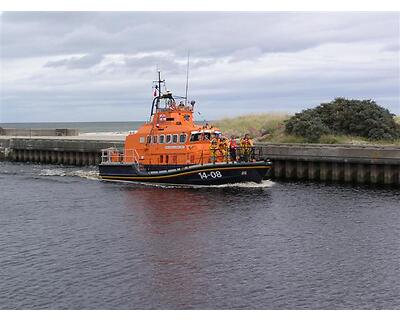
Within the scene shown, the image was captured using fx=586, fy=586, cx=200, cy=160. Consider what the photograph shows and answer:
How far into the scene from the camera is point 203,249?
2058 centimetres

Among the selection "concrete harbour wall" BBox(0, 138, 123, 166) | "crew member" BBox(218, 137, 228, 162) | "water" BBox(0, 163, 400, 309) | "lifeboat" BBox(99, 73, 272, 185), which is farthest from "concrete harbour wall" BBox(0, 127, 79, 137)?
"crew member" BBox(218, 137, 228, 162)

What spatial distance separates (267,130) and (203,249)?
36.0 m

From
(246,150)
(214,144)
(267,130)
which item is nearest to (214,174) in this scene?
(214,144)

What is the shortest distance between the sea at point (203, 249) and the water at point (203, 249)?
0.14ft

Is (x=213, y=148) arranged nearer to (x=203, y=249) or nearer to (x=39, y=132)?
(x=203, y=249)

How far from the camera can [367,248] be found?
2044 centimetres

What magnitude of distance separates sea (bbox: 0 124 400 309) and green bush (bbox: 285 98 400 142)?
15.4m

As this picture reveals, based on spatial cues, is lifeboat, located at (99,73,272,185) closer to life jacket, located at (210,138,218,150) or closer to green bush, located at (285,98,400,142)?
life jacket, located at (210,138,218,150)

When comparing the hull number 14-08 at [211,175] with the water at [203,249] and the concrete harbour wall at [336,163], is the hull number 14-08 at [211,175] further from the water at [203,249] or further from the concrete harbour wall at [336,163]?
the concrete harbour wall at [336,163]

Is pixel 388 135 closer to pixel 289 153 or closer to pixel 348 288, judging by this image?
pixel 289 153

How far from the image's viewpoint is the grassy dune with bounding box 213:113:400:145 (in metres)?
48.1

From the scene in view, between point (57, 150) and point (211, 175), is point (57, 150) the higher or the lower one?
the higher one

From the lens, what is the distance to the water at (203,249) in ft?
51.8

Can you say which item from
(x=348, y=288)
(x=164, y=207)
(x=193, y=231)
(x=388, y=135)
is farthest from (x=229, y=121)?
(x=348, y=288)
